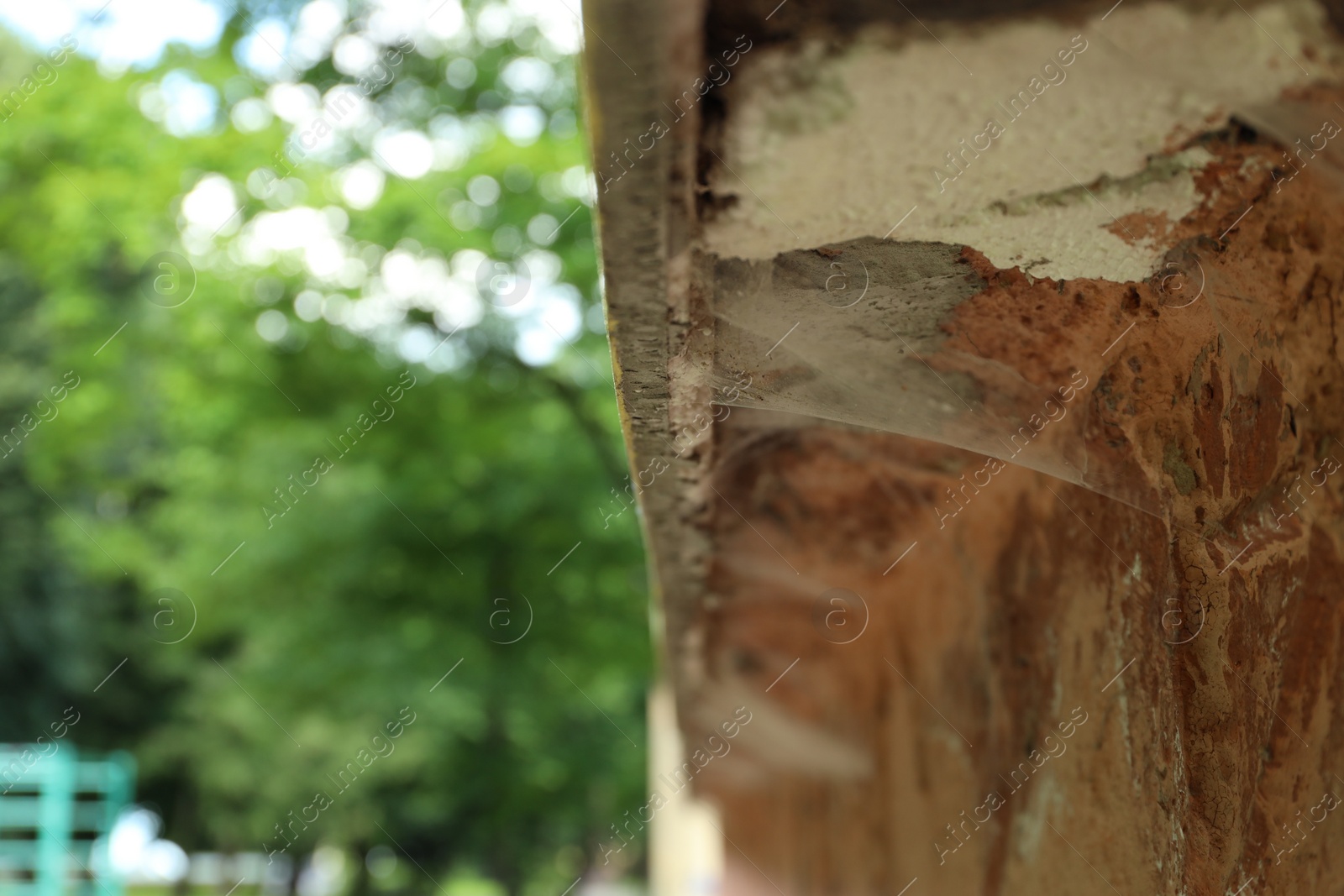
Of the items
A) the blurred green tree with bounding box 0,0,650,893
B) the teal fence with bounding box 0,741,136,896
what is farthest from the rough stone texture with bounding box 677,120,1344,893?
the teal fence with bounding box 0,741,136,896

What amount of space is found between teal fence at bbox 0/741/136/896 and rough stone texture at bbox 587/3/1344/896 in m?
9.75

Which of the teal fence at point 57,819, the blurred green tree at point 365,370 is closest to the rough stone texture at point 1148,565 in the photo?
the blurred green tree at point 365,370

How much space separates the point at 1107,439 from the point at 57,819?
35.3 feet

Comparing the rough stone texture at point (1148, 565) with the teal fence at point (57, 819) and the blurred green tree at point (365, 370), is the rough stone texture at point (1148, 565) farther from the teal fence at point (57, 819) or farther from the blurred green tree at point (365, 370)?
the teal fence at point (57, 819)

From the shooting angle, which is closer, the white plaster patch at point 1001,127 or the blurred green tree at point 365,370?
the white plaster patch at point 1001,127

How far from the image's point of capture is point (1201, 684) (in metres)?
1.16

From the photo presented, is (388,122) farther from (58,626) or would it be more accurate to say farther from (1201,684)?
(58,626)

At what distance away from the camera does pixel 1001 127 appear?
94 cm

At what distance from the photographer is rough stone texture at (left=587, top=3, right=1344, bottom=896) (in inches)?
41.4

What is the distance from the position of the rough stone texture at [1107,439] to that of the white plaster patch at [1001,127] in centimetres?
3

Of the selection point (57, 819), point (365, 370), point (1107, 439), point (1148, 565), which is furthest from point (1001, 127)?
point (57, 819)

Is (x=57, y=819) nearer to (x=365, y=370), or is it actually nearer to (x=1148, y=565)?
(x=365, y=370)

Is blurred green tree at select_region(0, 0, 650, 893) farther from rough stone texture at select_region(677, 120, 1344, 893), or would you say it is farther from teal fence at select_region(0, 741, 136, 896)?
rough stone texture at select_region(677, 120, 1344, 893)

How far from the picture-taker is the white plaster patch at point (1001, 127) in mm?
860
